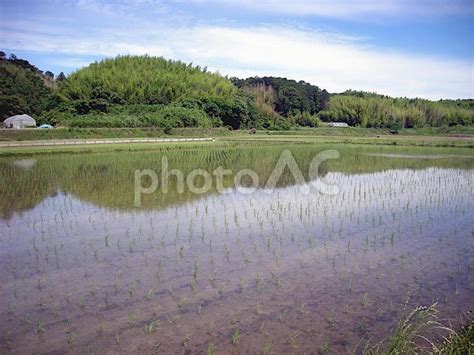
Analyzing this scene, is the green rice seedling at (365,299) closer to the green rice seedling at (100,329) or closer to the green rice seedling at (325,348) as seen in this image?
the green rice seedling at (325,348)

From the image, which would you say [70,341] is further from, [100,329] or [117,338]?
[117,338]

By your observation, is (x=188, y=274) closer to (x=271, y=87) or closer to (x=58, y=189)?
(x=58, y=189)

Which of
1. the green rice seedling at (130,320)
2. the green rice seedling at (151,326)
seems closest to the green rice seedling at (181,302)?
the green rice seedling at (151,326)

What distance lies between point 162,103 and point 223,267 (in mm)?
35553

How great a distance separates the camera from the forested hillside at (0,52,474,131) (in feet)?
117

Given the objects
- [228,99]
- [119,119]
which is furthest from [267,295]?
[228,99]

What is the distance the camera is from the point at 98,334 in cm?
387

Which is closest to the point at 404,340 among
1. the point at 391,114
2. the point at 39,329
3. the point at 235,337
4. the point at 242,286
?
the point at 235,337

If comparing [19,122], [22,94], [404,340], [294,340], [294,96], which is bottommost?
[294,340]

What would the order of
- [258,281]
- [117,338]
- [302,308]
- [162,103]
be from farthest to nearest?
[162,103], [258,281], [302,308], [117,338]

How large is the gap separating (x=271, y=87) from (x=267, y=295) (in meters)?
57.7

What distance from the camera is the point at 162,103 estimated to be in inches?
1558

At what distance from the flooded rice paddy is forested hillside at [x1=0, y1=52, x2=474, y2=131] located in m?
23.7

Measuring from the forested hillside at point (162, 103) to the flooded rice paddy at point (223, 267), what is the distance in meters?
23.7
